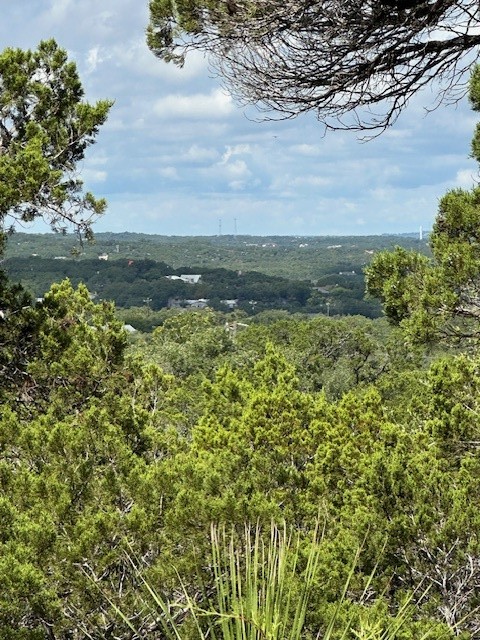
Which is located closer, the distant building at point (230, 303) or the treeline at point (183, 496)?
the treeline at point (183, 496)

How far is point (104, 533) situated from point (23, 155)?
284 centimetres

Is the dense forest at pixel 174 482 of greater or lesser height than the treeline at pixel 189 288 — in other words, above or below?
above

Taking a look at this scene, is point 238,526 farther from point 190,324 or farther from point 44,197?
point 190,324

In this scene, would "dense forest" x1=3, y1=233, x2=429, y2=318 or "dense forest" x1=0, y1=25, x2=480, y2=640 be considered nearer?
"dense forest" x1=0, y1=25, x2=480, y2=640

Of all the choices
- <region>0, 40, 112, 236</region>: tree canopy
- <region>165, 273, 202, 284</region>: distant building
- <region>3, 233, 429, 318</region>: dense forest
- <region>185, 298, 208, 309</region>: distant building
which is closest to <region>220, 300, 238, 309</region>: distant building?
<region>3, 233, 429, 318</region>: dense forest

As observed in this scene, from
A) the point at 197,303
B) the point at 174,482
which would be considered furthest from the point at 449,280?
the point at 197,303

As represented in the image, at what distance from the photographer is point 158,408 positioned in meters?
9.73

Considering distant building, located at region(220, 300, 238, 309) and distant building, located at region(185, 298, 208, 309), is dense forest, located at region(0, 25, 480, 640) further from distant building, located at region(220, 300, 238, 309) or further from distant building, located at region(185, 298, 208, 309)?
distant building, located at region(185, 298, 208, 309)

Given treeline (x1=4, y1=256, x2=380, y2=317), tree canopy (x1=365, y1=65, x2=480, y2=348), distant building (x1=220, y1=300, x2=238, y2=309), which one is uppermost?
tree canopy (x1=365, y1=65, x2=480, y2=348)

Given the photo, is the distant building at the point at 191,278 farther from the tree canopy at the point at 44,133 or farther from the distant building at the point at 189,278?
the tree canopy at the point at 44,133

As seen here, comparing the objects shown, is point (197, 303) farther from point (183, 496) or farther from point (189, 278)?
point (183, 496)

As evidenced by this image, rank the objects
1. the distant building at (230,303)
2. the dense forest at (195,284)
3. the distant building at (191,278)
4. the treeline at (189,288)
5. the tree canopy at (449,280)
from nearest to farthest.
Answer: the tree canopy at (449,280)
the dense forest at (195,284)
the treeline at (189,288)
the distant building at (230,303)
the distant building at (191,278)

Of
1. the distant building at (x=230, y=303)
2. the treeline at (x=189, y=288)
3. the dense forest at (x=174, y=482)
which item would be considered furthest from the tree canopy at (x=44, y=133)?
the distant building at (x=230, y=303)

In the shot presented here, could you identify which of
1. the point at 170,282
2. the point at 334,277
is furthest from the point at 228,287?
the point at 334,277
